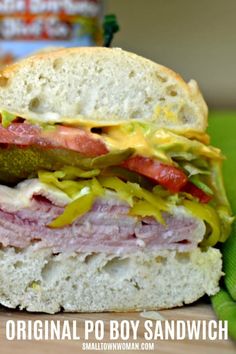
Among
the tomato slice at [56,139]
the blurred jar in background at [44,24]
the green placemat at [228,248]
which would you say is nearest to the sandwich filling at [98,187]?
the tomato slice at [56,139]

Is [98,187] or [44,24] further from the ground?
[98,187]

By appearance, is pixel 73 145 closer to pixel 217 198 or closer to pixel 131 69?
pixel 131 69

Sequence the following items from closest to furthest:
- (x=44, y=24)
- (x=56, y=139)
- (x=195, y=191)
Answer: (x=56, y=139) < (x=195, y=191) < (x=44, y=24)

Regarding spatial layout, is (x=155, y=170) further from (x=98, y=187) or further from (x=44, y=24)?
(x=44, y=24)

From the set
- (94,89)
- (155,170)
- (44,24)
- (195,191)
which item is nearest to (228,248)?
(195,191)

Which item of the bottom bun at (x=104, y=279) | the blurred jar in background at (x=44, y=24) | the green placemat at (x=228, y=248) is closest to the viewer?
the green placemat at (x=228, y=248)

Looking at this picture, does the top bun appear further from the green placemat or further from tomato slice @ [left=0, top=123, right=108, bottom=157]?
the green placemat

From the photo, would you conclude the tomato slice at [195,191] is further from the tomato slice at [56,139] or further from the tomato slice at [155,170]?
the tomato slice at [56,139]
